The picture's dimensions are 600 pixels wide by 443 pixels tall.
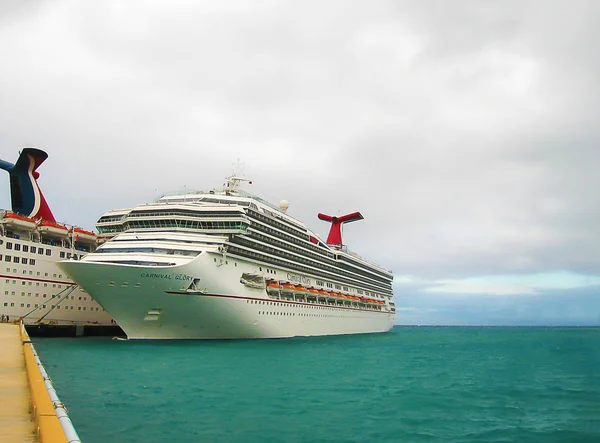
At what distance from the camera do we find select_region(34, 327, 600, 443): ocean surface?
13695mm

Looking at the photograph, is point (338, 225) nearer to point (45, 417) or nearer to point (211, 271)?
point (211, 271)

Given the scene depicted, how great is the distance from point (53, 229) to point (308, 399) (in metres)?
39.8

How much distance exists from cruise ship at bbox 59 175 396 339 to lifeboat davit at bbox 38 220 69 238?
13.7 ft

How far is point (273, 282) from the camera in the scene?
45688mm

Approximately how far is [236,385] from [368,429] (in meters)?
8.31

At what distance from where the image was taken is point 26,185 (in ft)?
186

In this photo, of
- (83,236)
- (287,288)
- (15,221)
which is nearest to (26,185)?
(83,236)

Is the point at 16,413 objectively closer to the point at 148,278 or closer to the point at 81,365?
the point at 81,365

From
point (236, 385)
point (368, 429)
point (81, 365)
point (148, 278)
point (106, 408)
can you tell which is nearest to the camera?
point (368, 429)

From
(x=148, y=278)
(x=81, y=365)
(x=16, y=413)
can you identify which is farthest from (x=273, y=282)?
(x=16, y=413)

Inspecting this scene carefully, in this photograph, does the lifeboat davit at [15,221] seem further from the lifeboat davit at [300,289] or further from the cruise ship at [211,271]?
the lifeboat davit at [300,289]

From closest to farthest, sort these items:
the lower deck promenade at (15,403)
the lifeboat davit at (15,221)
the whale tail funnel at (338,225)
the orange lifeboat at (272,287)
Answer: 1. the lower deck promenade at (15,403)
2. the lifeboat davit at (15,221)
3. the orange lifeboat at (272,287)
4. the whale tail funnel at (338,225)

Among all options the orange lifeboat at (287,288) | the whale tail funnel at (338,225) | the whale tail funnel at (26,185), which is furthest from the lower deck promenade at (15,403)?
the whale tail funnel at (338,225)

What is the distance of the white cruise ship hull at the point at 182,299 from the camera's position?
3384cm
